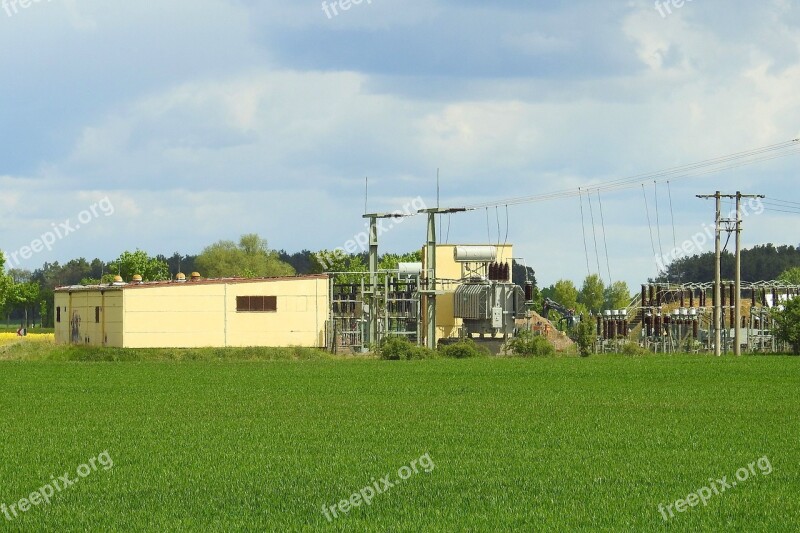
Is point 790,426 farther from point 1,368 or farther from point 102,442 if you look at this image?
point 1,368

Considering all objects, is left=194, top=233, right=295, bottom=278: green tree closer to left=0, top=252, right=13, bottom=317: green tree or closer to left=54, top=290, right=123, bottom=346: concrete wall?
left=0, top=252, right=13, bottom=317: green tree

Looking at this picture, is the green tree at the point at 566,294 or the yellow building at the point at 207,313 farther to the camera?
the green tree at the point at 566,294

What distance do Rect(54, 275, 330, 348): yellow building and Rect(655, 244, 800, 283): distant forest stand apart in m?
120

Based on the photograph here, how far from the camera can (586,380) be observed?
42.0 metres

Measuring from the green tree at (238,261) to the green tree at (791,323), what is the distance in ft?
321

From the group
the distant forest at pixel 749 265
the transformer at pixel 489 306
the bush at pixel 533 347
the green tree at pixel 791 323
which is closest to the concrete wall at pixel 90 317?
the transformer at pixel 489 306

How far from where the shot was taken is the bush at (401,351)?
5844 cm

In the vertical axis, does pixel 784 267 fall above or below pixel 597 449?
above

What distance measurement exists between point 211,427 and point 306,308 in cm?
3733

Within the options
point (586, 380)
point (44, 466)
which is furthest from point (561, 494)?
point (586, 380)

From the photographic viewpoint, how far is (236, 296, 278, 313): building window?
62.7 m

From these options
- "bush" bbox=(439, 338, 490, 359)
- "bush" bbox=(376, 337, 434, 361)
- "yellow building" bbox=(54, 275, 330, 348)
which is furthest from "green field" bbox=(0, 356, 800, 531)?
"bush" bbox=(439, 338, 490, 359)

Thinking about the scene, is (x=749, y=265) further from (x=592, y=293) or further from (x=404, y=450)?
(x=404, y=450)

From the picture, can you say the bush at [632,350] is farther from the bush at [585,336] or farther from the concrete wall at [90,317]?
the concrete wall at [90,317]
